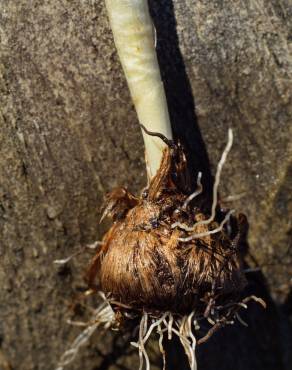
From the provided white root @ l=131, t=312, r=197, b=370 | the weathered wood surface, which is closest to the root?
the weathered wood surface

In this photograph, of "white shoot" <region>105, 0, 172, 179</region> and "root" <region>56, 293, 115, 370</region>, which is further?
"root" <region>56, 293, 115, 370</region>

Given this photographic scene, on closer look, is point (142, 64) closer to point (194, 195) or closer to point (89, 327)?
point (194, 195)

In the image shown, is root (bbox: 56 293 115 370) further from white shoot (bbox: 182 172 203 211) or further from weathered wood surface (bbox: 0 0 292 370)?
white shoot (bbox: 182 172 203 211)

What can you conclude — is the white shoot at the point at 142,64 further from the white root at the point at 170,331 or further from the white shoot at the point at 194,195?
the white root at the point at 170,331

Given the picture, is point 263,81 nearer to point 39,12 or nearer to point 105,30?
point 105,30

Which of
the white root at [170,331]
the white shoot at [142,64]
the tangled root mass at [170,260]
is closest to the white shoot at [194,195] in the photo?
the tangled root mass at [170,260]

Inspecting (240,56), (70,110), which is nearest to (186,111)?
(240,56)
